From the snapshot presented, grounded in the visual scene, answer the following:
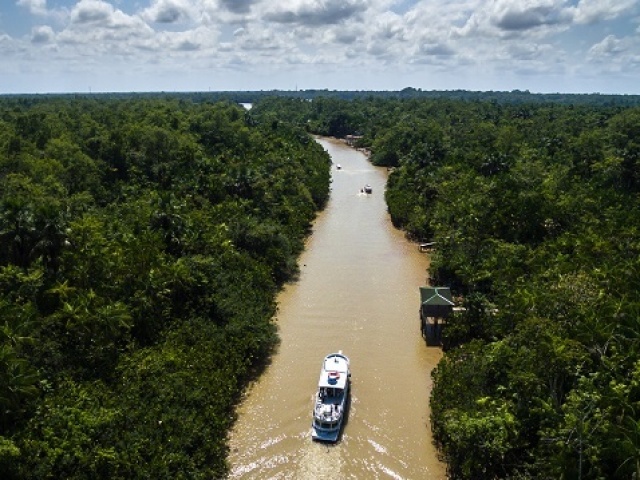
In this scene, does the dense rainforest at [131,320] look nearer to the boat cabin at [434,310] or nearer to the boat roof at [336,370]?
the boat roof at [336,370]

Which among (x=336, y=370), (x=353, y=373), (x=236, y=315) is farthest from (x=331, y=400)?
(x=236, y=315)

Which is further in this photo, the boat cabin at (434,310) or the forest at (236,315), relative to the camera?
the boat cabin at (434,310)

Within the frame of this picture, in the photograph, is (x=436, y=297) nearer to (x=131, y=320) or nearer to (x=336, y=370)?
(x=336, y=370)

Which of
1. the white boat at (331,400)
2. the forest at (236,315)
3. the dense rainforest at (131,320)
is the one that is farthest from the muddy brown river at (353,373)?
the dense rainforest at (131,320)

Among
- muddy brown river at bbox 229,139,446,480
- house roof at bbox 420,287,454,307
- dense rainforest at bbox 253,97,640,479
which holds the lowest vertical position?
muddy brown river at bbox 229,139,446,480

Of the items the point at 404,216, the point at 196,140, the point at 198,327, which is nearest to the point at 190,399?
the point at 198,327

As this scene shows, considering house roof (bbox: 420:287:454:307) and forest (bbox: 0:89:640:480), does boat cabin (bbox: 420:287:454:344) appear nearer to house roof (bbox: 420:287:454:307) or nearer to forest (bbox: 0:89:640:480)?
house roof (bbox: 420:287:454:307)

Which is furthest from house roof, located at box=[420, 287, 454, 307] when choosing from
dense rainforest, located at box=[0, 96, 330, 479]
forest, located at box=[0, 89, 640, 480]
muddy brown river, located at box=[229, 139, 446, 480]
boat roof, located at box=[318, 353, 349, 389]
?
dense rainforest, located at box=[0, 96, 330, 479]
